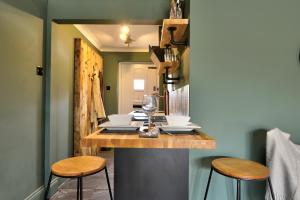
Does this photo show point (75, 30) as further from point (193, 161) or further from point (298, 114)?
point (298, 114)

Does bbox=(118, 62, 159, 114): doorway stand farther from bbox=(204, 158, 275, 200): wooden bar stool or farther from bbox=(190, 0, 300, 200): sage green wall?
bbox=(204, 158, 275, 200): wooden bar stool

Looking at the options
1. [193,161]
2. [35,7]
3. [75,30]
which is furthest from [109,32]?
[193,161]

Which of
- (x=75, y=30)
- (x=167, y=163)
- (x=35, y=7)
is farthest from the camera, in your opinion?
(x=75, y=30)

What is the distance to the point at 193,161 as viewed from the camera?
5.86 ft

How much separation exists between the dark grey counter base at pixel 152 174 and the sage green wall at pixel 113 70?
12.5 feet

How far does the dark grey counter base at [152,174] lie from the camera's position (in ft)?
5.08

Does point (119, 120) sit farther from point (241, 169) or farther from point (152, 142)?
point (241, 169)

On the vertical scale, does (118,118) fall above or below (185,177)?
above

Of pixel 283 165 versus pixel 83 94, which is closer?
pixel 283 165

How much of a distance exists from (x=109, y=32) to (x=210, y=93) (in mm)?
2846

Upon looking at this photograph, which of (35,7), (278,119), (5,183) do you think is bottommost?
(5,183)

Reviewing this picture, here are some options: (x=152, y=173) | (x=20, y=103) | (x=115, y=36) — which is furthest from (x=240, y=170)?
(x=115, y=36)

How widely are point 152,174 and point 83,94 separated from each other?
2463 mm

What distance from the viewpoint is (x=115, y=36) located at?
4.33 meters
